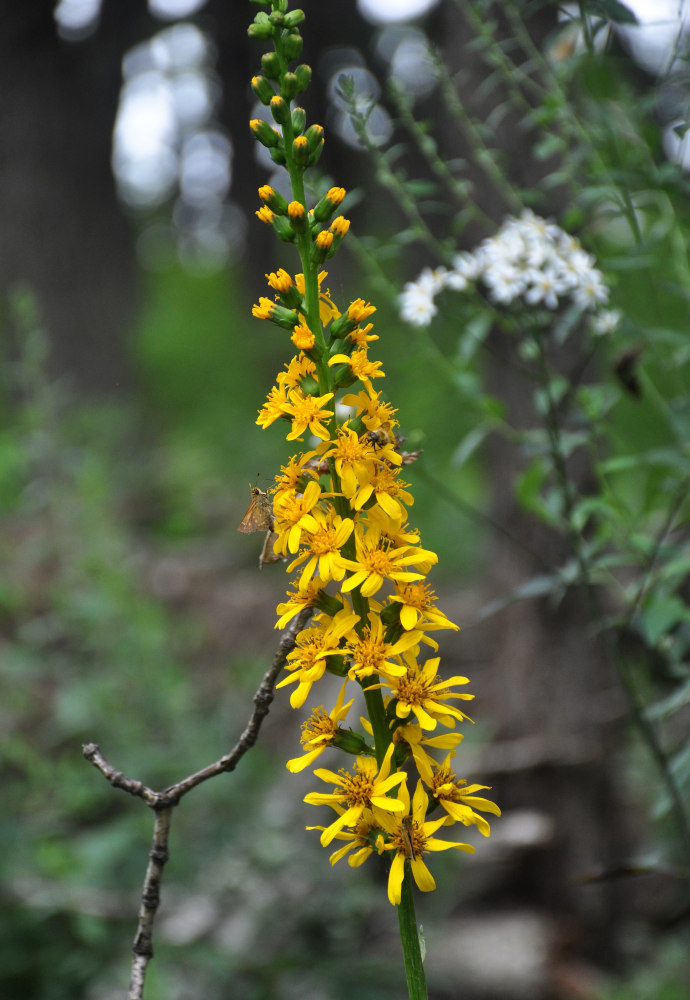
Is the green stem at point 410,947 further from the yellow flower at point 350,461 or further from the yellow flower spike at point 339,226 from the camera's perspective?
A: the yellow flower spike at point 339,226

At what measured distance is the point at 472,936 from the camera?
11.2ft

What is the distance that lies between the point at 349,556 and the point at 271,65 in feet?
2.02

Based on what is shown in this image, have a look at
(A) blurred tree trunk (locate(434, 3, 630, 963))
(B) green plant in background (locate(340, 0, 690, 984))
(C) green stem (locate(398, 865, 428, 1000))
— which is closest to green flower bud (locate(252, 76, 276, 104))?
(C) green stem (locate(398, 865, 428, 1000))

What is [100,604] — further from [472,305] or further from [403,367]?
[472,305]

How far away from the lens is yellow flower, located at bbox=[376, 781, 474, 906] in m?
0.90

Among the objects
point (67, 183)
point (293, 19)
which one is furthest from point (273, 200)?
point (67, 183)

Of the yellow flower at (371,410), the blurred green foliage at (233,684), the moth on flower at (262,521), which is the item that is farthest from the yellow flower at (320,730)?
the blurred green foliage at (233,684)

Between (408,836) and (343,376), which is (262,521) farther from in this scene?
(408,836)

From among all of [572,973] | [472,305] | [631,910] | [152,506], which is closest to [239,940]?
[572,973]

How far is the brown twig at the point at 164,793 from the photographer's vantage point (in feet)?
3.26

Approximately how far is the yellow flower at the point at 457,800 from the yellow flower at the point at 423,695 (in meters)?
0.07

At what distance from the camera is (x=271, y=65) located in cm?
100

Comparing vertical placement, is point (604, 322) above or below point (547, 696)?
above

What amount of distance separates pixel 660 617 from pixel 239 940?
7.35 ft
